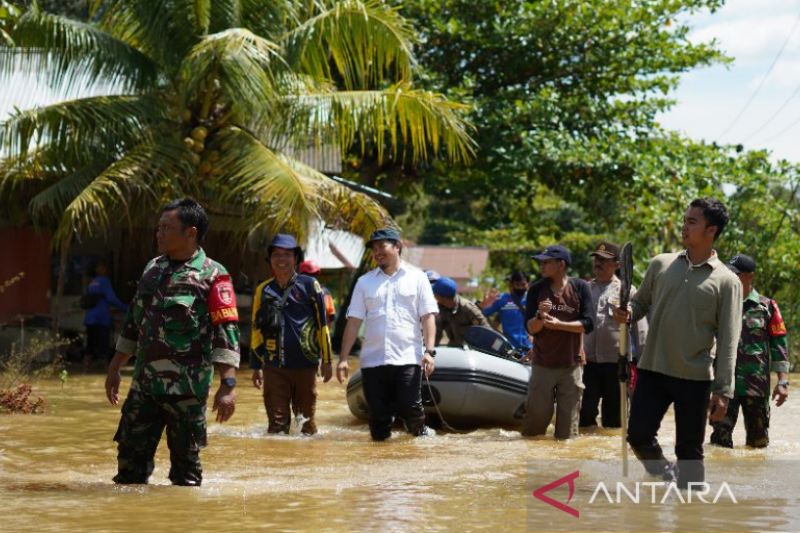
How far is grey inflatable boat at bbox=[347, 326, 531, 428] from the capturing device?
37.7 feet

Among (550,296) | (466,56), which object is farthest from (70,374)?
(466,56)

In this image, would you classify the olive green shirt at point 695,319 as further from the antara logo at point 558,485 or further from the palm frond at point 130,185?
the palm frond at point 130,185

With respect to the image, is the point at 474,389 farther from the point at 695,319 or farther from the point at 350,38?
the point at 350,38

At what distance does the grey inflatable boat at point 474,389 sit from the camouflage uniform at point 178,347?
14.7ft

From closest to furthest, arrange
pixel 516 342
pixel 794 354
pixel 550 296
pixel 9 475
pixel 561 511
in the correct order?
1. pixel 561 511
2. pixel 9 475
3. pixel 550 296
4. pixel 516 342
5. pixel 794 354

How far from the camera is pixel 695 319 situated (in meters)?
7.12

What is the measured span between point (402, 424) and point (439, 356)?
0.69 metres

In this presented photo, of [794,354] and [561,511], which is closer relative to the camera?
[561,511]

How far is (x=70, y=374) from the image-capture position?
17609 millimetres

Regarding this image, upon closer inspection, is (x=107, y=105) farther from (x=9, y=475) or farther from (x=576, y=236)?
(x=576, y=236)

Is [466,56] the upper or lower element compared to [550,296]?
upper

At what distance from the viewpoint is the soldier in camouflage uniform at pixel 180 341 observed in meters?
7.06

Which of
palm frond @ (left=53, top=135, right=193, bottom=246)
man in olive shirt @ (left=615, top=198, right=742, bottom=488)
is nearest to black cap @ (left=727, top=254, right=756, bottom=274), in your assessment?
man in olive shirt @ (left=615, top=198, right=742, bottom=488)

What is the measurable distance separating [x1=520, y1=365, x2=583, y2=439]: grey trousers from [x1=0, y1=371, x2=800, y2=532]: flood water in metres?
0.15
